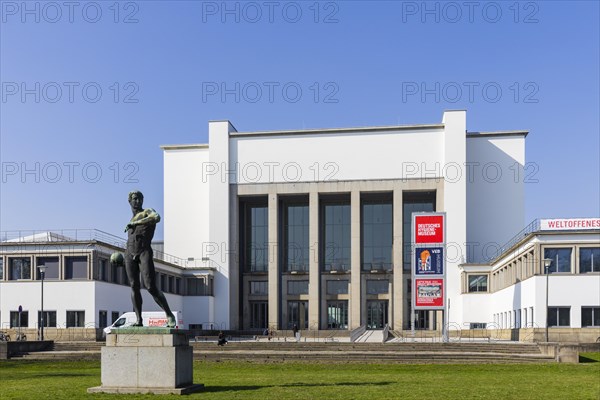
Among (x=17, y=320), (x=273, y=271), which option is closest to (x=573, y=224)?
(x=273, y=271)

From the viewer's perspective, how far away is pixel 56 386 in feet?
79.2

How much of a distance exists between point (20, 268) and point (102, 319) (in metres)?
7.41

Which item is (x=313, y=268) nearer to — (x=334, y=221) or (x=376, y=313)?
(x=334, y=221)

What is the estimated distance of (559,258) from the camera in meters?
57.7

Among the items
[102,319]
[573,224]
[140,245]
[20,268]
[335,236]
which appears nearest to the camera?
[140,245]

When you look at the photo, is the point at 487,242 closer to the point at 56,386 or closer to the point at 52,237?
the point at 52,237

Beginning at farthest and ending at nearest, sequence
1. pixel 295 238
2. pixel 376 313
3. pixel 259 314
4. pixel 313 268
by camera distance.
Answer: pixel 295 238
pixel 259 314
pixel 376 313
pixel 313 268

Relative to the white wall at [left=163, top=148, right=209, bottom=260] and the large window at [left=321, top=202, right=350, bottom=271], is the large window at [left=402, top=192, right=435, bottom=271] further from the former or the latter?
the white wall at [left=163, top=148, right=209, bottom=260]

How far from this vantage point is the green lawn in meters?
20.9

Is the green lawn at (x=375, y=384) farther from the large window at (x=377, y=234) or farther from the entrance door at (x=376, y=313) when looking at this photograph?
the large window at (x=377, y=234)

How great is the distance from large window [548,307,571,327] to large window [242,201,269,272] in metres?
39.2

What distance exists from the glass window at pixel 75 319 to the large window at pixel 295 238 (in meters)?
33.9

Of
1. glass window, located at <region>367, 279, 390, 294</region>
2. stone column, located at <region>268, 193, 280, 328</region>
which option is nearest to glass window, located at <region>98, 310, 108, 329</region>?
stone column, located at <region>268, 193, 280, 328</region>

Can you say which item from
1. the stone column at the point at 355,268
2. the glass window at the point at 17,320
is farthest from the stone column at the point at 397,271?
the glass window at the point at 17,320
